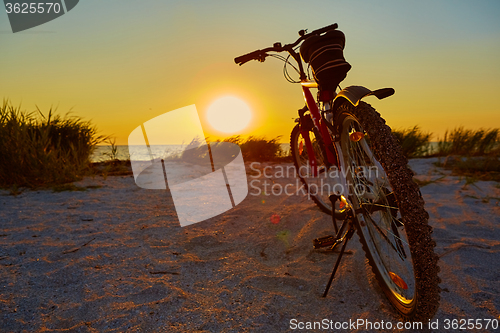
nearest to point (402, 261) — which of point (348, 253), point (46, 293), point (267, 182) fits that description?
point (348, 253)

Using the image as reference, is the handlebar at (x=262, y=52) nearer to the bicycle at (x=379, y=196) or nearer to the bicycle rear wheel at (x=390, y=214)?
the bicycle at (x=379, y=196)

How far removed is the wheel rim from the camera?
1498mm

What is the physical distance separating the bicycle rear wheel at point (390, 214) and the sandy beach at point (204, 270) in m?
0.20

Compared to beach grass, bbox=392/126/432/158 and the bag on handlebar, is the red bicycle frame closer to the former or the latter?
the bag on handlebar

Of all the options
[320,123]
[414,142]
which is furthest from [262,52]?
[414,142]

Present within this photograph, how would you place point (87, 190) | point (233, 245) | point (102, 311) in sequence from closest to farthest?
point (102, 311) < point (233, 245) < point (87, 190)

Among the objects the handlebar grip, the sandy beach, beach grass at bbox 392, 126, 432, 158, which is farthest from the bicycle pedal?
beach grass at bbox 392, 126, 432, 158

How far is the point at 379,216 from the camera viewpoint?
1760 mm

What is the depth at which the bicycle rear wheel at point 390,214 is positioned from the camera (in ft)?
3.85

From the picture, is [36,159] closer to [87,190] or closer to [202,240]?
[87,190]

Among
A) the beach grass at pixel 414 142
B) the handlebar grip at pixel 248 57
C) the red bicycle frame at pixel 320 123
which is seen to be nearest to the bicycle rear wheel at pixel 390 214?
the red bicycle frame at pixel 320 123

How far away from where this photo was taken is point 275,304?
1604 millimetres

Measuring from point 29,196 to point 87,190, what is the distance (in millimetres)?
691

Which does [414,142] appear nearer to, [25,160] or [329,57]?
[329,57]
